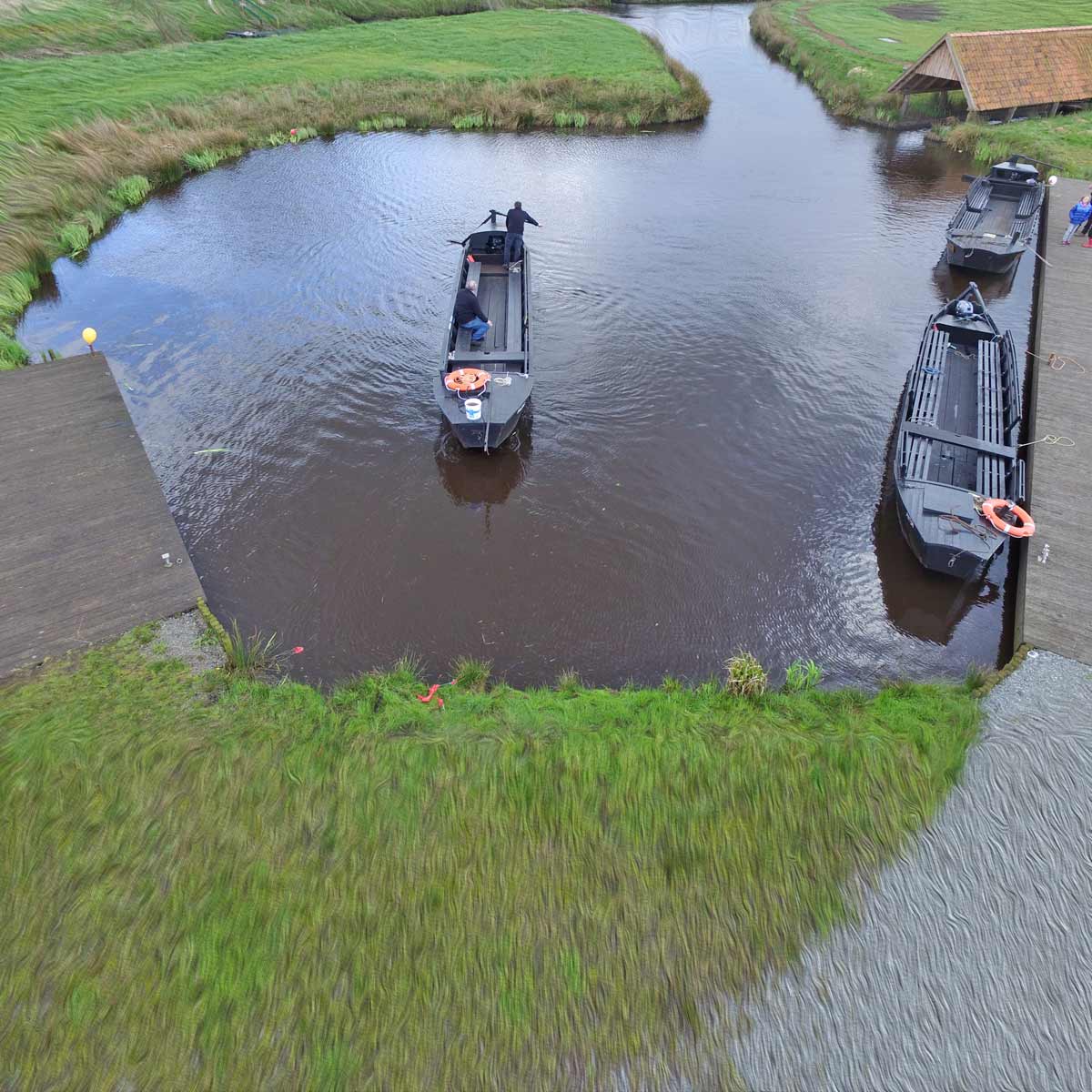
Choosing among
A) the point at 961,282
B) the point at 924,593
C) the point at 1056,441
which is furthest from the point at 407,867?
the point at 961,282

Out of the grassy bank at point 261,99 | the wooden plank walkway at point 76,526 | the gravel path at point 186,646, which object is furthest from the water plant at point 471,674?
the grassy bank at point 261,99

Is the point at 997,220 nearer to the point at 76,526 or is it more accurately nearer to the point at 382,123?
the point at 382,123

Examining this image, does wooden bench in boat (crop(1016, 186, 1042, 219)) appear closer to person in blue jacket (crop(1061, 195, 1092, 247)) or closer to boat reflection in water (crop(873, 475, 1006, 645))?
A: person in blue jacket (crop(1061, 195, 1092, 247))

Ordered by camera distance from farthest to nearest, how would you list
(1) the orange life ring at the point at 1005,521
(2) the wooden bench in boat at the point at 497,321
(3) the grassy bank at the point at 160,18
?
(3) the grassy bank at the point at 160,18 < (2) the wooden bench in boat at the point at 497,321 < (1) the orange life ring at the point at 1005,521

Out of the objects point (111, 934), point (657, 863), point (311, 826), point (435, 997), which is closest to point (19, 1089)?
point (111, 934)

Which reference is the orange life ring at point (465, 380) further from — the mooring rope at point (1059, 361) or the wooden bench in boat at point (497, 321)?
the mooring rope at point (1059, 361)

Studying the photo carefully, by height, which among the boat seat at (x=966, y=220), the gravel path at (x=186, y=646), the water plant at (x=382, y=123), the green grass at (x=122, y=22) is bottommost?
the gravel path at (x=186, y=646)

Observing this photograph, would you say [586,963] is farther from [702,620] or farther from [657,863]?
[702,620]
